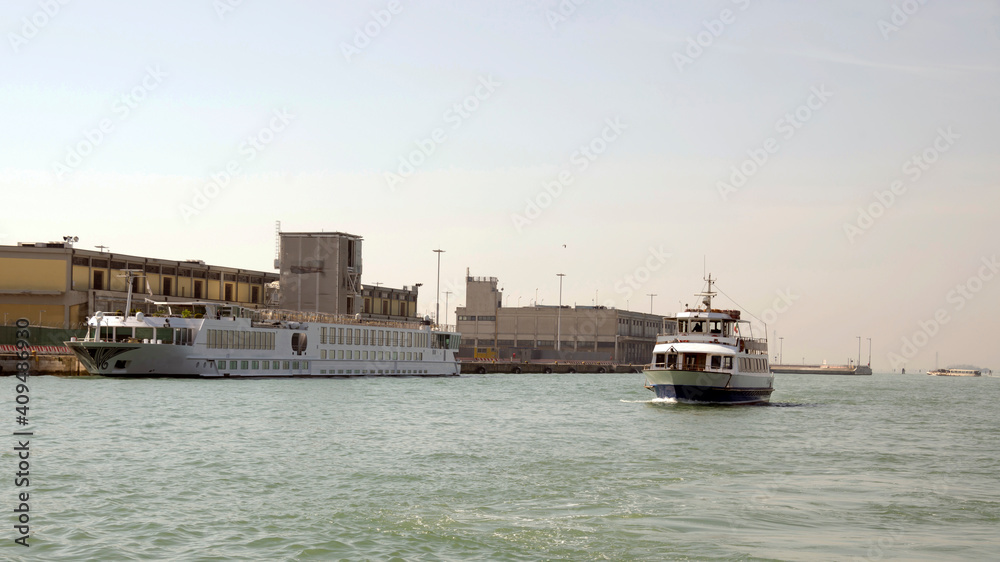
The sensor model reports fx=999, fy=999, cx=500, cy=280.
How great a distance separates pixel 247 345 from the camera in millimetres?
95500

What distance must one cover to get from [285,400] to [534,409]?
1530cm

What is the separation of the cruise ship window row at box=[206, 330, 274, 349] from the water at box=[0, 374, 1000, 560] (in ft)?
134

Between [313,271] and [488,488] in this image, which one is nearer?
[488,488]

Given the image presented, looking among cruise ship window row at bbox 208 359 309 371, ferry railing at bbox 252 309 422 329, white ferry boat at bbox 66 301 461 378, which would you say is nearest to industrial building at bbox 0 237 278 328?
ferry railing at bbox 252 309 422 329

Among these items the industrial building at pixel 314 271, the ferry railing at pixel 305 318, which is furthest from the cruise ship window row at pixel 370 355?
the industrial building at pixel 314 271

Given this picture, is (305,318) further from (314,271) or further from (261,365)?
(314,271)

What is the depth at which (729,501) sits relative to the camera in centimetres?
2456

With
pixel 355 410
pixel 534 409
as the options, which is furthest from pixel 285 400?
pixel 534 409

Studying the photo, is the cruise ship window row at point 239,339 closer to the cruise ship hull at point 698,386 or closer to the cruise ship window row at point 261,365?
the cruise ship window row at point 261,365

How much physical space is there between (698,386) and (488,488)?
1419 inches

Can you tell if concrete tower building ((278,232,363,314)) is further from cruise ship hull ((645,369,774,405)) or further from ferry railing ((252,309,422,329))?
cruise ship hull ((645,369,774,405))

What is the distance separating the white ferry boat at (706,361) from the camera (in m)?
60.1

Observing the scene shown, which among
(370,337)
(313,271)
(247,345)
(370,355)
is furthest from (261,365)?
(313,271)

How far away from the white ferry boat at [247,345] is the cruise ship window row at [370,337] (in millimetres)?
109
